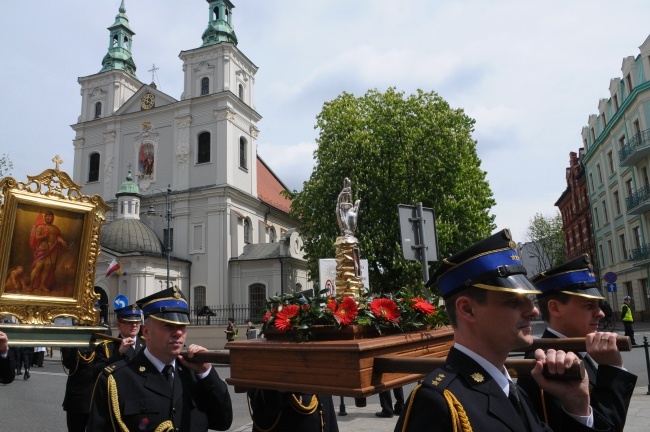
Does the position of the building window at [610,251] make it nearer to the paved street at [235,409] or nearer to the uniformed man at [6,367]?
the paved street at [235,409]

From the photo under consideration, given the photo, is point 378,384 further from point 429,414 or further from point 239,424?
point 239,424

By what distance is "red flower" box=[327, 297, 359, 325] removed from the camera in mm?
2475

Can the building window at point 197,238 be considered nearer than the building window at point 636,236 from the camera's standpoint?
No

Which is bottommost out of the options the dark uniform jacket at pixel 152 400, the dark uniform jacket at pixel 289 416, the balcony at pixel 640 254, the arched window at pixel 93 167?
the dark uniform jacket at pixel 289 416

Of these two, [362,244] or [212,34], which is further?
[212,34]

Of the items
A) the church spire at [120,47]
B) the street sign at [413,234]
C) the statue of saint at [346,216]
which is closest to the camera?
the statue of saint at [346,216]

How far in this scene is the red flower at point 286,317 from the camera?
2621 millimetres

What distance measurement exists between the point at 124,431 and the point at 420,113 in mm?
25334

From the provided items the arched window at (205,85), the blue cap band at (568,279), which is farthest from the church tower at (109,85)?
the blue cap band at (568,279)

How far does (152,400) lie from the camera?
3213mm

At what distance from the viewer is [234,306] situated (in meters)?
36.7

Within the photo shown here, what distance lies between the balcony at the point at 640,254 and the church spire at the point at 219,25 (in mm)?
33450

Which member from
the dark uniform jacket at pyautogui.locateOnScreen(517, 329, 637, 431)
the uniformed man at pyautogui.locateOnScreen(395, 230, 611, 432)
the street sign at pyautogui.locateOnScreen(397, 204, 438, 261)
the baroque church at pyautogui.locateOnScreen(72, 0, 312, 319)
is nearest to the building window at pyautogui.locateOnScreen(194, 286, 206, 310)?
the baroque church at pyautogui.locateOnScreen(72, 0, 312, 319)

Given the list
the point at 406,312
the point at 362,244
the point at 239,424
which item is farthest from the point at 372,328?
the point at 362,244
